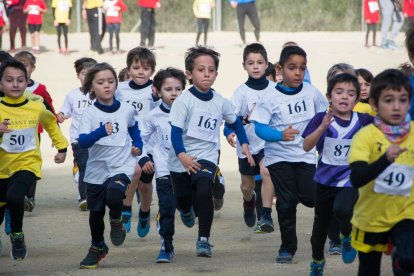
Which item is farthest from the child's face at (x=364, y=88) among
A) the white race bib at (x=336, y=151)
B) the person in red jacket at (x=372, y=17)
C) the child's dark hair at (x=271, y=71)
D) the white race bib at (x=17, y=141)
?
the person in red jacket at (x=372, y=17)

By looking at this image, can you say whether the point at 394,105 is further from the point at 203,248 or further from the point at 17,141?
the point at 17,141

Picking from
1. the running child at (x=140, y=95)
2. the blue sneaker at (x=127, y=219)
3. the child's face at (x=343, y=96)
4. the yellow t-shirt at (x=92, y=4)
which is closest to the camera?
the child's face at (x=343, y=96)

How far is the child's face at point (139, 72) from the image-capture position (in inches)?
404

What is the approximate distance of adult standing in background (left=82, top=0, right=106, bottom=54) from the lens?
24547mm

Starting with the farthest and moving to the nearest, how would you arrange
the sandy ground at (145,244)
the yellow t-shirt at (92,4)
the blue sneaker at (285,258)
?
the yellow t-shirt at (92,4)
the blue sneaker at (285,258)
the sandy ground at (145,244)

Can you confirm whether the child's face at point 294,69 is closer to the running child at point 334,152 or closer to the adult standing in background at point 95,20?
the running child at point 334,152

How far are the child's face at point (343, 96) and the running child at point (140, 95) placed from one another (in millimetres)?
2937

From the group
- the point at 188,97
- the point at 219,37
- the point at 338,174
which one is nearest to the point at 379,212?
the point at 338,174

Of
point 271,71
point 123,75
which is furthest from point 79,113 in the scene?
point 271,71

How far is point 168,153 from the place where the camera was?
920 centimetres

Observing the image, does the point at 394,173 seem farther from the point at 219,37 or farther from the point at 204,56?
the point at 219,37

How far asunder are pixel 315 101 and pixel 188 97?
38.9 inches

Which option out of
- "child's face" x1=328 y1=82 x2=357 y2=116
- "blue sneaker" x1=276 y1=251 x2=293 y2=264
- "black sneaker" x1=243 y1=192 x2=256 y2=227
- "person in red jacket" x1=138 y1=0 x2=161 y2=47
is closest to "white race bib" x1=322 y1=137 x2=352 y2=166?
"child's face" x1=328 y1=82 x2=357 y2=116

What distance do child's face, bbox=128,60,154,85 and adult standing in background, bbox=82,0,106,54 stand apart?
14.4m
